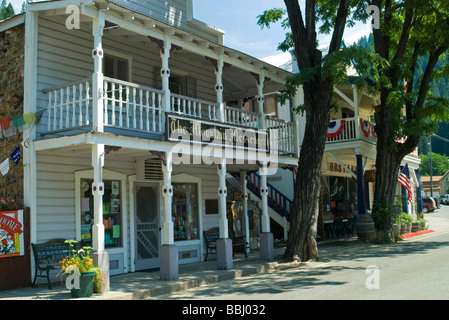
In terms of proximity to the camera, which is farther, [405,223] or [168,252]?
[405,223]

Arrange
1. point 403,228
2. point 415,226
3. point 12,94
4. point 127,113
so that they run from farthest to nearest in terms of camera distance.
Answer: point 415,226
point 403,228
point 12,94
point 127,113

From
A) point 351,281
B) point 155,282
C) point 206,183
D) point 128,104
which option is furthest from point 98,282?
point 206,183

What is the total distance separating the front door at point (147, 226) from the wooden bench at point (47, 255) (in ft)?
9.03

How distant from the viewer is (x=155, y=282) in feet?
35.1

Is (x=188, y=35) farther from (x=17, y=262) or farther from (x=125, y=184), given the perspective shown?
(x=17, y=262)

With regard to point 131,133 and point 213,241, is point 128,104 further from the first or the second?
point 213,241

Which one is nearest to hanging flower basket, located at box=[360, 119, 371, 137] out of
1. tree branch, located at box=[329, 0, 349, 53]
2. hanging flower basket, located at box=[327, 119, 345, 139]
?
hanging flower basket, located at box=[327, 119, 345, 139]

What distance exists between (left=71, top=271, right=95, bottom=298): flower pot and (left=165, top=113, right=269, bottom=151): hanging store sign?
3934mm

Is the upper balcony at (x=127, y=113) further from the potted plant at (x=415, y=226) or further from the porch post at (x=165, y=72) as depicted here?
the potted plant at (x=415, y=226)

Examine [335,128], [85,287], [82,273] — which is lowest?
[85,287]

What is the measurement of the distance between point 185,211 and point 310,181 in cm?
405

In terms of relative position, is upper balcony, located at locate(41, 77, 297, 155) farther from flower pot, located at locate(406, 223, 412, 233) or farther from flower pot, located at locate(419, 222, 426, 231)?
flower pot, located at locate(419, 222, 426, 231)

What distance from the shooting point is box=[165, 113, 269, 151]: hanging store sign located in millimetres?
11852
